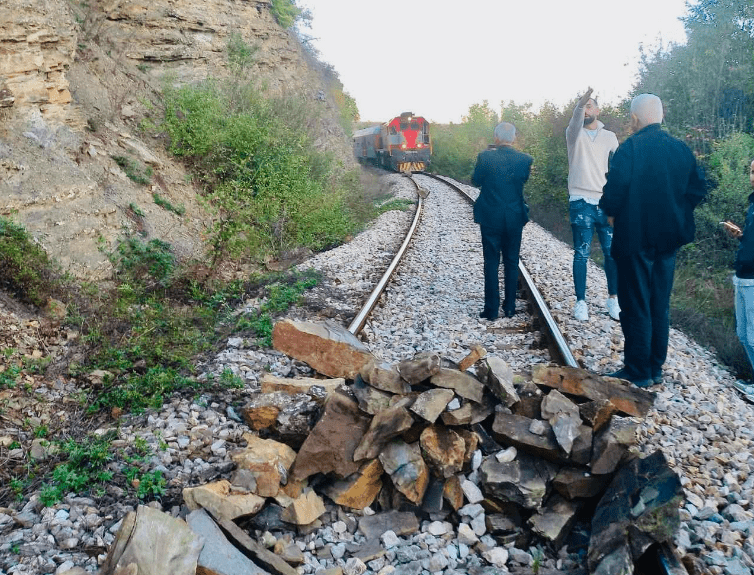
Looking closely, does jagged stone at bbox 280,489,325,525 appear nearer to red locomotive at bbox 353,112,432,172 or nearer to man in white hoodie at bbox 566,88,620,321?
man in white hoodie at bbox 566,88,620,321

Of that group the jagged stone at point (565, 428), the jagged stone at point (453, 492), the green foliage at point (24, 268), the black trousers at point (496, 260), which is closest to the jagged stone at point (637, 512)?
the jagged stone at point (565, 428)

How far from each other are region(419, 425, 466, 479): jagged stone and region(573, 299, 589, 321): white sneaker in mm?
3300

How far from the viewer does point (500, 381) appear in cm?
368

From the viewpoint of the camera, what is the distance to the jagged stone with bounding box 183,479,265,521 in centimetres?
307

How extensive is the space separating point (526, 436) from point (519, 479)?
27 cm

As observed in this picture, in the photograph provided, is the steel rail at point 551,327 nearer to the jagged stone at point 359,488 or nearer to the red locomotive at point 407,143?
the jagged stone at point 359,488

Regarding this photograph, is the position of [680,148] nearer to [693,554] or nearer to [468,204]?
[693,554]

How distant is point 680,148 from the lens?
177 inches

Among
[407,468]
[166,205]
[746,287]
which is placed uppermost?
[166,205]

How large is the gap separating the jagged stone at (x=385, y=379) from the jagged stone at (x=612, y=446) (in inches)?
46.7

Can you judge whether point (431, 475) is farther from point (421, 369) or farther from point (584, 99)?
point (584, 99)

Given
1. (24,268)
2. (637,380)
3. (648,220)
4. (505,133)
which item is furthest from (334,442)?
(505,133)

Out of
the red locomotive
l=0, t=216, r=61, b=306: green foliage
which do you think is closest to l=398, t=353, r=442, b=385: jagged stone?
l=0, t=216, r=61, b=306: green foliage

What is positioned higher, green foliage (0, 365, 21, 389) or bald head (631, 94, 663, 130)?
bald head (631, 94, 663, 130)
